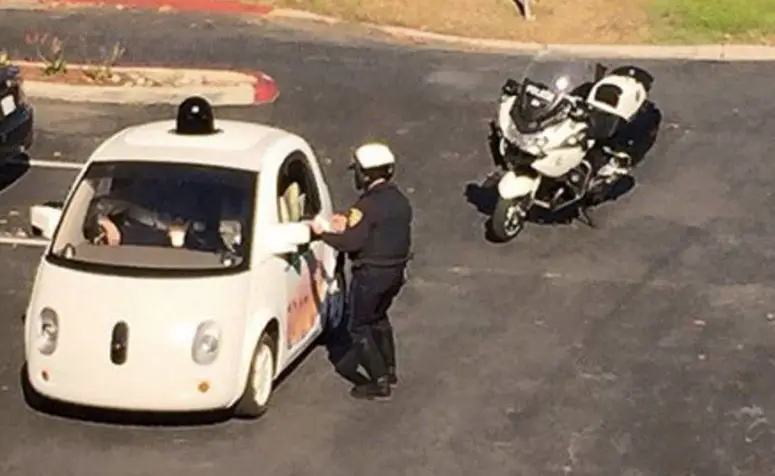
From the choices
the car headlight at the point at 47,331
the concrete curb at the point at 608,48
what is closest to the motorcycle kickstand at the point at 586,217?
the car headlight at the point at 47,331

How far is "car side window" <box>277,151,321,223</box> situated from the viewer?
1176cm

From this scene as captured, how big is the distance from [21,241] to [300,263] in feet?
12.6

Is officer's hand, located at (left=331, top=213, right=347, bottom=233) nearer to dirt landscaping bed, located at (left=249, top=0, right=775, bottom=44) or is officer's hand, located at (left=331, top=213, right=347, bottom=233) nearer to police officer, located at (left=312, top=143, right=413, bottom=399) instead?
police officer, located at (left=312, top=143, right=413, bottom=399)

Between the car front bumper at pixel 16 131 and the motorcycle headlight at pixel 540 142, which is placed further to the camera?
the car front bumper at pixel 16 131

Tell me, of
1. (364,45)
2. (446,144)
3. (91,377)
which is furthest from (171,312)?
(364,45)

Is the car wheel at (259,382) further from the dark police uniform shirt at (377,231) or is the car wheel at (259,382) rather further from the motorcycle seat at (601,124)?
the motorcycle seat at (601,124)

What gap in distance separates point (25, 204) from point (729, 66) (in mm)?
9663

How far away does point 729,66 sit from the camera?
21.8 metres

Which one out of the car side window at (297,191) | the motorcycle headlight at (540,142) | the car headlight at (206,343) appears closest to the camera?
the car headlight at (206,343)

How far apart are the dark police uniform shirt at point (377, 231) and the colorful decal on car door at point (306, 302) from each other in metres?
0.65

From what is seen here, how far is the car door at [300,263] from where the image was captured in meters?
11.6

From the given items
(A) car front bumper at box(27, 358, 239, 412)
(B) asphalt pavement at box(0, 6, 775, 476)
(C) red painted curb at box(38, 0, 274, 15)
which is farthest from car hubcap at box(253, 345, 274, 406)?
(C) red painted curb at box(38, 0, 274, 15)

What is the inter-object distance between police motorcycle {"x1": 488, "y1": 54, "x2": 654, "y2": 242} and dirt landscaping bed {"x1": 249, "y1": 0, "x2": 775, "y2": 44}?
7649mm

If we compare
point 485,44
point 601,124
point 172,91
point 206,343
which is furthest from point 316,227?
point 485,44
